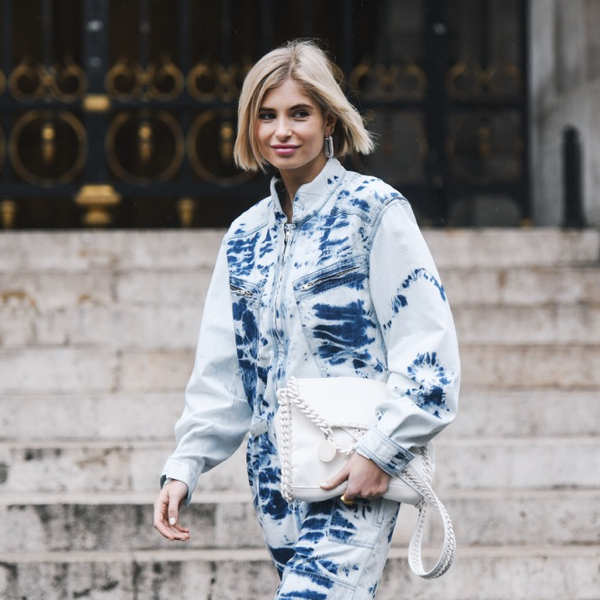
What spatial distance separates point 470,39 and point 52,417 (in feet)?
17.3

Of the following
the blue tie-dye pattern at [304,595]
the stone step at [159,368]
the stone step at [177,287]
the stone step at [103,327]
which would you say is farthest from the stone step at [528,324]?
the blue tie-dye pattern at [304,595]

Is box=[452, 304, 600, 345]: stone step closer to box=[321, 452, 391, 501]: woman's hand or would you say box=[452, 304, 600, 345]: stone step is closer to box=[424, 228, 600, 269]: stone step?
box=[424, 228, 600, 269]: stone step

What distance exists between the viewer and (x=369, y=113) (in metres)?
8.24

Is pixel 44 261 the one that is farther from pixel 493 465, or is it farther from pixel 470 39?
pixel 470 39

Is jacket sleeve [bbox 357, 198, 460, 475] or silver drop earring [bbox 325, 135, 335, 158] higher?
silver drop earring [bbox 325, 135, 335, 158]

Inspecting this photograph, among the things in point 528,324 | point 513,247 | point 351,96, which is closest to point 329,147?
point 528,324

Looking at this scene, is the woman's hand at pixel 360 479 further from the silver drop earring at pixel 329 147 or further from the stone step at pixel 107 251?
the stone step at pixel 107 251

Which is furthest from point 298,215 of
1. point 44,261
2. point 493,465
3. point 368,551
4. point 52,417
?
point 44,261

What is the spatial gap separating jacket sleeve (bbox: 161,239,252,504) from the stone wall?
197 inches

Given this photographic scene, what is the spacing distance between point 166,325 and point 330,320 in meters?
3.47

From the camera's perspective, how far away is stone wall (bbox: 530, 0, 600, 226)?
770cm

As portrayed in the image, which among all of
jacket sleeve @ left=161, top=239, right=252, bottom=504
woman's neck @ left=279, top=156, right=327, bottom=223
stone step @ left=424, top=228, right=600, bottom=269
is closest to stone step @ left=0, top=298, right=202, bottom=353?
stone step @ left=424, top=228, right=600, bottom=269

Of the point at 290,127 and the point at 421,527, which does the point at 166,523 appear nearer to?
the point at 421,527

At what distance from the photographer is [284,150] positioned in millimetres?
2666
